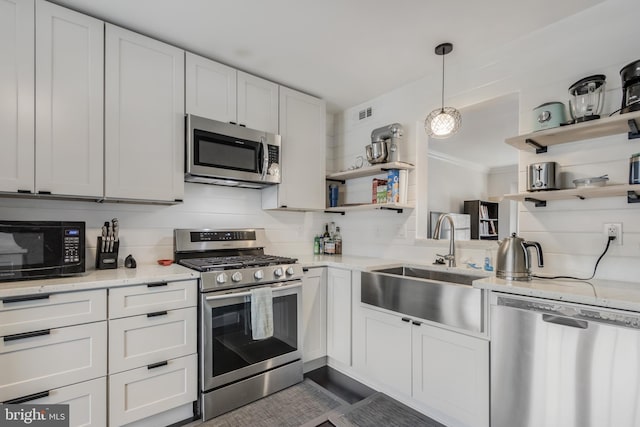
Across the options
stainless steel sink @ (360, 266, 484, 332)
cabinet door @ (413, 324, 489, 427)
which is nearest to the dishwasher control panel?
stainless steel sink @ (360, 266, 484, 332)

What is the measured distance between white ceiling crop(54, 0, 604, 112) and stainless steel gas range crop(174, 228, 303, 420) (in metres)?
1.48

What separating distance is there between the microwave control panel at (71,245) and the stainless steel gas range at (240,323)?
0.66m

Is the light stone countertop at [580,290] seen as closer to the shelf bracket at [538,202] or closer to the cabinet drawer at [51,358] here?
the shelf bracket at [538,202]

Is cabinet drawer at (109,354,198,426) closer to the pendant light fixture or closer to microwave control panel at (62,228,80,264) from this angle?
microwave control panel at (62,228,80,264)

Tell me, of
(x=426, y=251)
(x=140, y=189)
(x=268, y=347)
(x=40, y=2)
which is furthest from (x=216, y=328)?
(x=40, y=2)

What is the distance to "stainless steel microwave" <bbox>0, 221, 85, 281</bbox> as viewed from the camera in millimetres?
1667

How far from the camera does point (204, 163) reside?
243 centimetres

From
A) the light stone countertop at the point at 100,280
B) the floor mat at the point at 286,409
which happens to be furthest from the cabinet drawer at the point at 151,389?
the light stone countertop at the point at 100,280

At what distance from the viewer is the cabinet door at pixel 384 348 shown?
2156 millimetres

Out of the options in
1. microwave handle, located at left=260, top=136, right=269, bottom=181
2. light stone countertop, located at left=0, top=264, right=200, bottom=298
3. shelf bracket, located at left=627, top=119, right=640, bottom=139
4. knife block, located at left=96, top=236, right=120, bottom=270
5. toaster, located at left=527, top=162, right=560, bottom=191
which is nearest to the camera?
light stone countertop, located at left=0, top=264, right=200, bottom=298

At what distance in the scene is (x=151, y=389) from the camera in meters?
1.88

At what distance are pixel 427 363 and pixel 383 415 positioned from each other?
1.58ft

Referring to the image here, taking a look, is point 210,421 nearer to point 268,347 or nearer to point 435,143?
point 268,347

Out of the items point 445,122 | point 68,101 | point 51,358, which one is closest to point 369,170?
point 445,122
